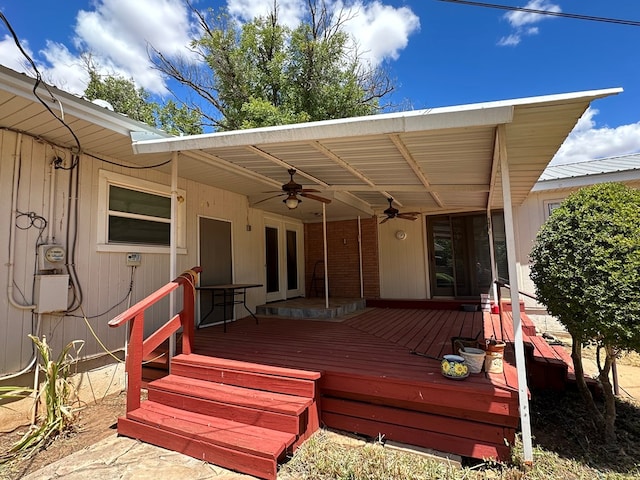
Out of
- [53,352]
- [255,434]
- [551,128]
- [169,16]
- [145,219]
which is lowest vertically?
[255,434]

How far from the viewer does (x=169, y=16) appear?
11.4 metres

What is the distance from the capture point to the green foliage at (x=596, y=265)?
256 cm

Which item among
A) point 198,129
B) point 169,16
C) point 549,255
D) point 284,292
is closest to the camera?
point 549,255

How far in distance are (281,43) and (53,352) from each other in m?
13.4

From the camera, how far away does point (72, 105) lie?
126 inches

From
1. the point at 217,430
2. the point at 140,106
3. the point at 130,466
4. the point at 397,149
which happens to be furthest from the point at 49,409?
the point at 140,106

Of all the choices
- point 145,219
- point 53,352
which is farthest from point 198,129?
point 53,352

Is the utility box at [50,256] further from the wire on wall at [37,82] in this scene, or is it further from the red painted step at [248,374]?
the red painted step at [248,374]

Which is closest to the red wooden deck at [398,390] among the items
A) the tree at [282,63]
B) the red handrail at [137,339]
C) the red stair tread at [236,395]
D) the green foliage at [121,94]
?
the red stair tread at [236,395]

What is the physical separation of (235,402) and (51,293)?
2.30 metres

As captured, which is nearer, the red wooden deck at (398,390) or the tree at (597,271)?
the tree at (597,271)

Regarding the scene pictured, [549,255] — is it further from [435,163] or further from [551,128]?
[435,163]

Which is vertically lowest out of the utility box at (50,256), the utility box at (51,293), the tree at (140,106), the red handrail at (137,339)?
the red handrail at (137,339)

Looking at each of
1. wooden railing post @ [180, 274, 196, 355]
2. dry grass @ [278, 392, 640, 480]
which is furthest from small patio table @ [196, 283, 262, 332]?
dry grass @ [278, 392, 640, 480]
